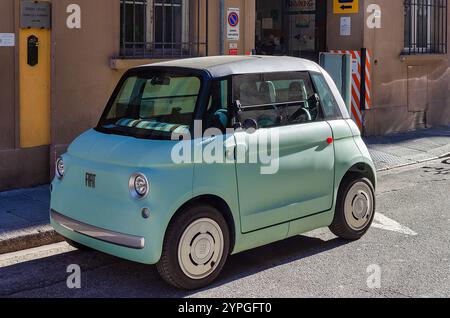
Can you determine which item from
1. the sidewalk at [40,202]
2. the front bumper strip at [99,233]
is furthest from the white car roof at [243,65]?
the sidewalk at [40,202]

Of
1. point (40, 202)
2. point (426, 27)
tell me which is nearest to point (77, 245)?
point (40, 202)

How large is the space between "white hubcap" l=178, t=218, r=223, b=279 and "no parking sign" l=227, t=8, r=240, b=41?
6265 millimetres

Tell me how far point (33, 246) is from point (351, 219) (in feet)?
10.5

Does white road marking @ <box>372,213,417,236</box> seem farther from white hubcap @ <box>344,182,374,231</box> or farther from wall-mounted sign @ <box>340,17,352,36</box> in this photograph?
wall-mounted sign @ <box>340,17,352,36</box>

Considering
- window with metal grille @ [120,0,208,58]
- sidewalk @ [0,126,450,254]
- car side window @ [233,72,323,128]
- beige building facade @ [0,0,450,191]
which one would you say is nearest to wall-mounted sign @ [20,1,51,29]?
beige building facade @ [0,0,450,191]

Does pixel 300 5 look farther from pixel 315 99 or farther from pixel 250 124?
pixel 250 124

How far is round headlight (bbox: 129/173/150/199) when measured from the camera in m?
5.48

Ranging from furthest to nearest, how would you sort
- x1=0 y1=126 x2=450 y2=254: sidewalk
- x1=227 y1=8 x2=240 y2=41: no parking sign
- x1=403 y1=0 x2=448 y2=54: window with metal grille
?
Result: x1=403 y1=0 x2=448 y2=54: window with metal grille, x1=227 y1=8 x2=240 y2=41: no parking sign, x1=0 y1=126 x2=450 y2=254: sidewalk

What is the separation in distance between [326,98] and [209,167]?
177 cm

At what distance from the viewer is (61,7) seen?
9.23m

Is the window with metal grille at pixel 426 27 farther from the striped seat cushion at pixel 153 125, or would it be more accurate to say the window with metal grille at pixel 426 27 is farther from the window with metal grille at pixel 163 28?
the striped seat cushion at pixel 153 125

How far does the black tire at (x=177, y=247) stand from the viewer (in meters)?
5.50
